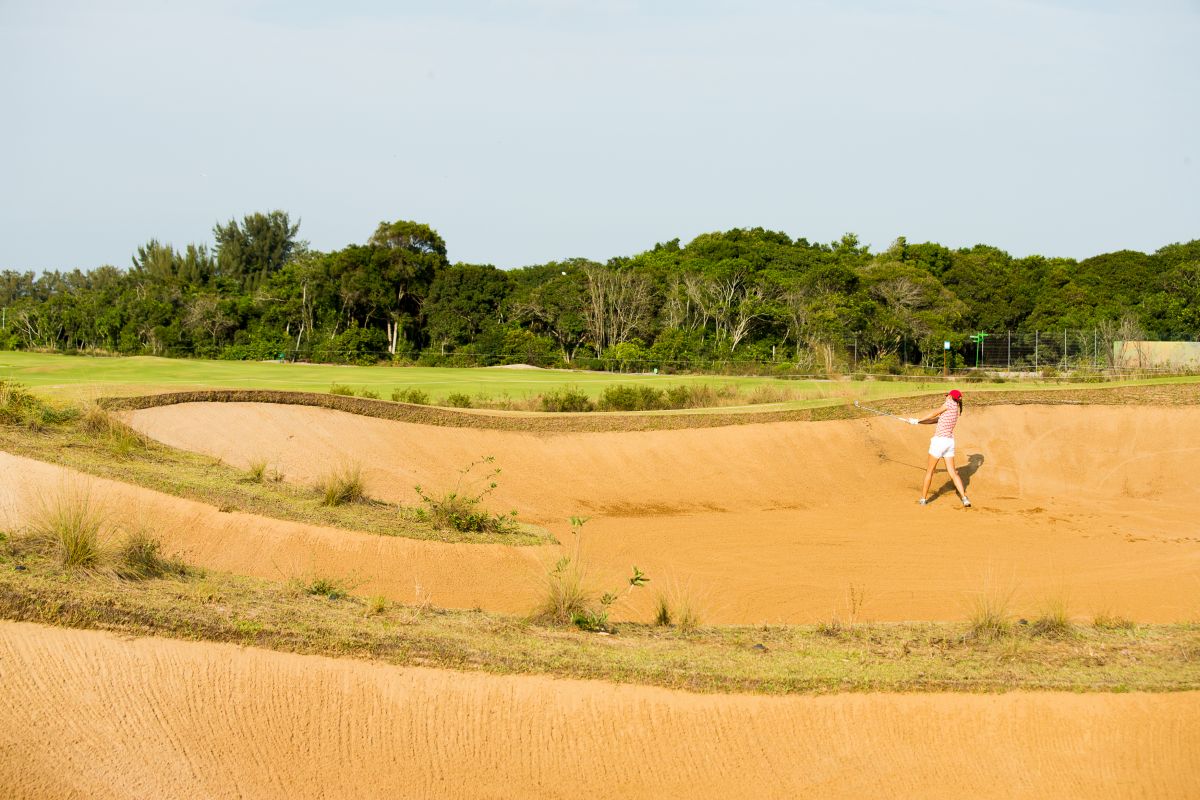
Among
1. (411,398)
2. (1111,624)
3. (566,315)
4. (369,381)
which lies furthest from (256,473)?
(566,315)

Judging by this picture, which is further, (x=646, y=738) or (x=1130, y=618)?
(x=1130, y=618)

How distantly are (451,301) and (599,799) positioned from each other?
1951 inches

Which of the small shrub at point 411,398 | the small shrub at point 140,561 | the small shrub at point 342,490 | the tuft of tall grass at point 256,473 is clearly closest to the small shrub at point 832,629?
the small shrub at point 140,561

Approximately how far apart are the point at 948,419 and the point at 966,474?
2.10 meters

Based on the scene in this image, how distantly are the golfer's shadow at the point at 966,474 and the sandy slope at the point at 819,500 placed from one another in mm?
100

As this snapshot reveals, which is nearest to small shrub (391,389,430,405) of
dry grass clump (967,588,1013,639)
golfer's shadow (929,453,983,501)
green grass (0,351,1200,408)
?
green grass (0,351,1200,408)

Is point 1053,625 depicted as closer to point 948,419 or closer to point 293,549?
point 293,549

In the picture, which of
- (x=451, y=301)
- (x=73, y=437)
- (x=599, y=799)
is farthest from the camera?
(x=451, y=301)

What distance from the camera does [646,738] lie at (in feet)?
17.4

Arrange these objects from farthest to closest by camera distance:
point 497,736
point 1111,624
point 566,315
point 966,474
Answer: point 566,315 < point 966,474 < point 1111,624 < point 497,736

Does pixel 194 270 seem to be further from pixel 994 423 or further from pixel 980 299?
pixel 994 423

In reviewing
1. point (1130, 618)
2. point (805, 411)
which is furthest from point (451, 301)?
point (1130, 618)

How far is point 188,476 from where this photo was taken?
39.2 ft

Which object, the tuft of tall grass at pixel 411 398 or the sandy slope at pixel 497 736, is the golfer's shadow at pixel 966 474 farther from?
the sandy slope at pixel 497 736
